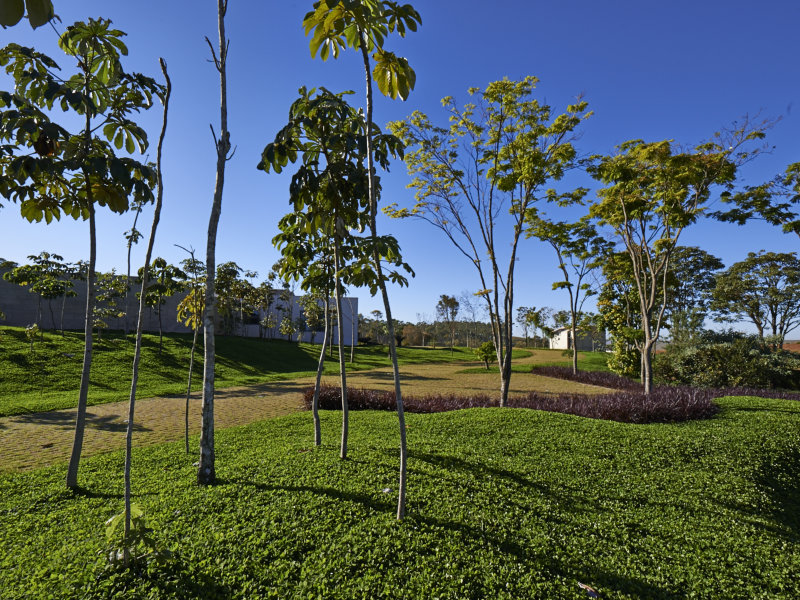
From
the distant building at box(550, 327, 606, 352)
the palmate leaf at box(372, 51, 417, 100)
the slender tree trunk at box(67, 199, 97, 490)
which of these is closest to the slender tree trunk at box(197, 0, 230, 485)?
the slender tree trunk at box(67, 199, 97, 490)

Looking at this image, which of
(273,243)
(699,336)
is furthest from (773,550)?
(699,336)

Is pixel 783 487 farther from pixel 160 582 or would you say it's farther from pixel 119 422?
pixel 119 422

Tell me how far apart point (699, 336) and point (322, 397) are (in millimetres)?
15996

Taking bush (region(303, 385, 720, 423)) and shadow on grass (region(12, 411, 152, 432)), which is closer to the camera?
shadow on grass (region(12, 411, 152, 432))

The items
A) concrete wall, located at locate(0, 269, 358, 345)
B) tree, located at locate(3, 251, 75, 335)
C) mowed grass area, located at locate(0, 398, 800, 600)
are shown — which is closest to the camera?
mowed grass area, located at locate(0, 398, 800, 600)

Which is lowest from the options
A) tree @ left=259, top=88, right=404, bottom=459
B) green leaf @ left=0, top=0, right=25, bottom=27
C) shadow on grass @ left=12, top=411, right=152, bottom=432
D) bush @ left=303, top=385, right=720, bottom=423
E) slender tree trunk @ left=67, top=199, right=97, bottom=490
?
shadow on grass @ left=12, top=411, right=152, bottom=432

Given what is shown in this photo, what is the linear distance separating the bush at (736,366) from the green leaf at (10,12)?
61.0 ft

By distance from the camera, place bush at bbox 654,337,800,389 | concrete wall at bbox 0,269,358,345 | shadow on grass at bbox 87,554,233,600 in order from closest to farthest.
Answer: shadow on grass at bbox 87,554,233,600
bush at bbox 654,337,800,389
concrete wall at bbox 0,269,358,345

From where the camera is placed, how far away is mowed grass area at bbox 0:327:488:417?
10860 millimetres

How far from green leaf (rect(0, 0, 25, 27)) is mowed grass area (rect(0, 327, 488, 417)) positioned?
1165cm

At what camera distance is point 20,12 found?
85cm

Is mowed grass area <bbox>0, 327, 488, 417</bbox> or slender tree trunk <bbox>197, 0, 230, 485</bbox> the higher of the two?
slender tree trunk <bbox>197, 0, 230, 485</bbox>

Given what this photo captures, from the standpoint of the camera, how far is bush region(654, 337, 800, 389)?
1358 centimetres

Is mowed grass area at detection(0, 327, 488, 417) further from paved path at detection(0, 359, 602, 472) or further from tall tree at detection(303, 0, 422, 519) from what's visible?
tall tree at detection(303, 0, 422, 519)
